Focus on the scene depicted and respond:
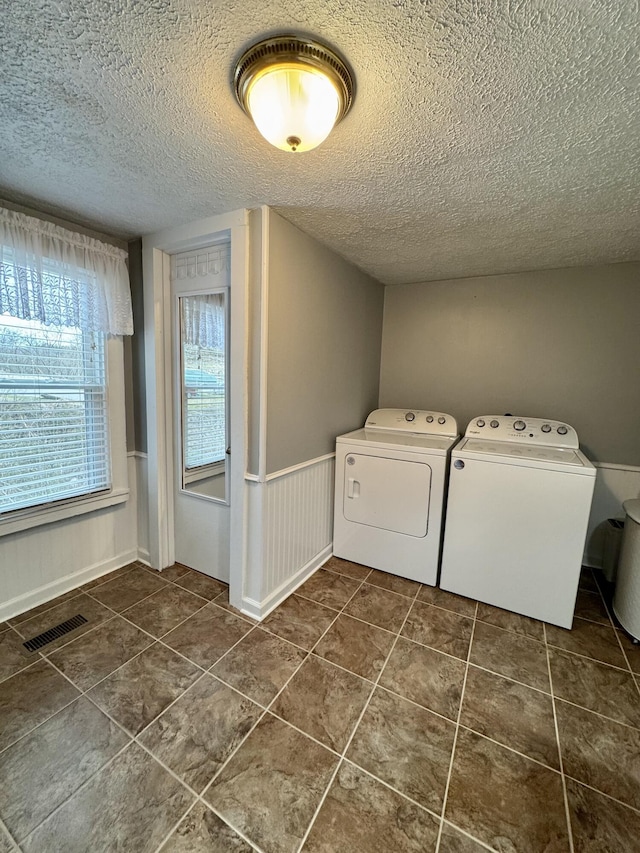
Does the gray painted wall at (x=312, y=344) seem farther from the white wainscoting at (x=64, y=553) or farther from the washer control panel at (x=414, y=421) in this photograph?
the white wainscoting at (x=64, y=553)

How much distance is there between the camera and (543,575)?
2049mm

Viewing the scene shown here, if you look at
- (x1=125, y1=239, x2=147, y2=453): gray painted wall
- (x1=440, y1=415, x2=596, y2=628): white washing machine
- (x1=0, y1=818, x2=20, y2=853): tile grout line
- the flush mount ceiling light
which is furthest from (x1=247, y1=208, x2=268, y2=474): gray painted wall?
(x1=0, y1=818, x2=20, y2=853): tile grout line

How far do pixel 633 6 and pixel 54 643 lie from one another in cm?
310

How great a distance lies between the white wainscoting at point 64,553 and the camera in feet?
6.48

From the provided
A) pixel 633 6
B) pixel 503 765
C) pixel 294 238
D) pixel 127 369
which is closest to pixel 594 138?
pixel 633 6

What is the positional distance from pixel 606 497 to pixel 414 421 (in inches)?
58.9

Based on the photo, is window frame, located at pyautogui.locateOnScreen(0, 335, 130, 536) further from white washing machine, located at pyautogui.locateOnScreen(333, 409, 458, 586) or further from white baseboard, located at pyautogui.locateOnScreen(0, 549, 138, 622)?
white washing machine, located at pyautogui.locateOnScreen(333, 409, 458, 586)

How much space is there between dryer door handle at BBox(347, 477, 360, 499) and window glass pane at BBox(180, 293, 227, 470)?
0.94m

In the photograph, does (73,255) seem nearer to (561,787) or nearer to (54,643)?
(54,643)

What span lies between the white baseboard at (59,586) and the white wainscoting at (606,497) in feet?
11.5

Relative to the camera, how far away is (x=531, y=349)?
272 cm

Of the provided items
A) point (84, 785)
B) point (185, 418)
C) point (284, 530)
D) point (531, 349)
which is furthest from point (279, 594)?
point (531, 349)

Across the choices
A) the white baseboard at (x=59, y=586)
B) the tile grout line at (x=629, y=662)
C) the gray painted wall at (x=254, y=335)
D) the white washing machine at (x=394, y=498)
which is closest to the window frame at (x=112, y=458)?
the white baseboard at (x=59, y=586)

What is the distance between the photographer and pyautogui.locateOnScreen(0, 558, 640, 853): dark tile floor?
110 centimetres
